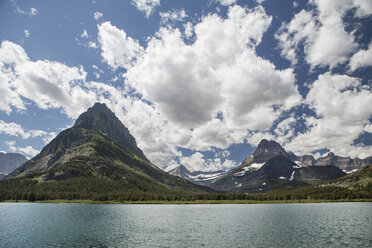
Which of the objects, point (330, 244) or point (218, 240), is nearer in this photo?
point (330, 244)

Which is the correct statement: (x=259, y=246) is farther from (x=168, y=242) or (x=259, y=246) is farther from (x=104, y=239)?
(x=104, y=239)

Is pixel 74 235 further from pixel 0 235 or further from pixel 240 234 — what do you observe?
pixel 240 234

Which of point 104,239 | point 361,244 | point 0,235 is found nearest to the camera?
point 361,244

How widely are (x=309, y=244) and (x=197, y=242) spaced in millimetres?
26914

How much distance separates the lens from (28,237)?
66.1 m

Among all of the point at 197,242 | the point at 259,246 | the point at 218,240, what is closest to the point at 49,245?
the point at 197,242

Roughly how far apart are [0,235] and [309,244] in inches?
3370

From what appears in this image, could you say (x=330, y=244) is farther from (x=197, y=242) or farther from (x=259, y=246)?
(x=197, y=242)

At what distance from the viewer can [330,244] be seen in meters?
55.0

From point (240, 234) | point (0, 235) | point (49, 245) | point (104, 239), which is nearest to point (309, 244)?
point (240, 234)

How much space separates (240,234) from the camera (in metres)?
70.4

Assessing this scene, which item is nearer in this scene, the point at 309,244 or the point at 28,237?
the point at 309,244

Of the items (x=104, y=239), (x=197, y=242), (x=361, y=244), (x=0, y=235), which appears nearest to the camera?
(x=361, y=244)

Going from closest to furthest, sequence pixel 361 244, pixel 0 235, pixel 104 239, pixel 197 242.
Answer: pixel 361 244
pixel 197 242
pixel 104 239
pixel 0 235
